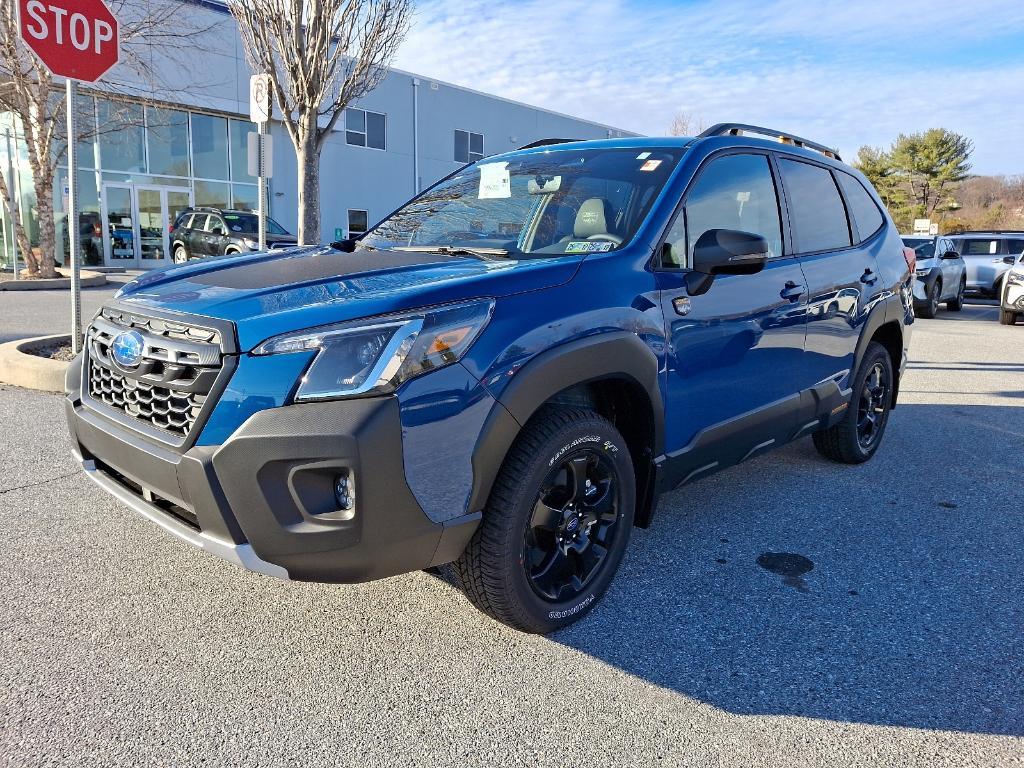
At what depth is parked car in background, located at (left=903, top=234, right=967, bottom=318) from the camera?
14.8 metres

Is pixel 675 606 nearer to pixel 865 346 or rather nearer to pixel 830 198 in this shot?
pixel 865 346

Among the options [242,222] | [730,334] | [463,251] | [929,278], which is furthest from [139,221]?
[730,334]

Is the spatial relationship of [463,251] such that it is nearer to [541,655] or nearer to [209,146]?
[541,655]

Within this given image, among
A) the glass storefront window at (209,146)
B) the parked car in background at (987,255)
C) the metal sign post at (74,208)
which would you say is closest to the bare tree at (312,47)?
the metal sign post at (74,208)

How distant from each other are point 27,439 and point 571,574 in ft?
12.5

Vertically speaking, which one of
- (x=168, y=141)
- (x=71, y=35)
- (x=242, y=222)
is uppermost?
(x=168, y=141)

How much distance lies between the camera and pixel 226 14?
21.4m

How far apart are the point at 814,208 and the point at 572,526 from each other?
2462 millimetres

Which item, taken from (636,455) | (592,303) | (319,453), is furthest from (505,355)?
(636,455)

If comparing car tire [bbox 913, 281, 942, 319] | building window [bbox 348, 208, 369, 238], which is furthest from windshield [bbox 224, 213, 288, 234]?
car tire [bbox 913, 281, 942, 319]

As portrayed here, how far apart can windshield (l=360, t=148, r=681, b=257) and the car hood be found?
28 centimetres

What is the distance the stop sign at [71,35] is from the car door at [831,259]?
4959 mm

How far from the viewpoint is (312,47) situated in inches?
390

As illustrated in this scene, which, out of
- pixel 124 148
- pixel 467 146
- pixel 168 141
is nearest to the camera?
pixel 124 148
